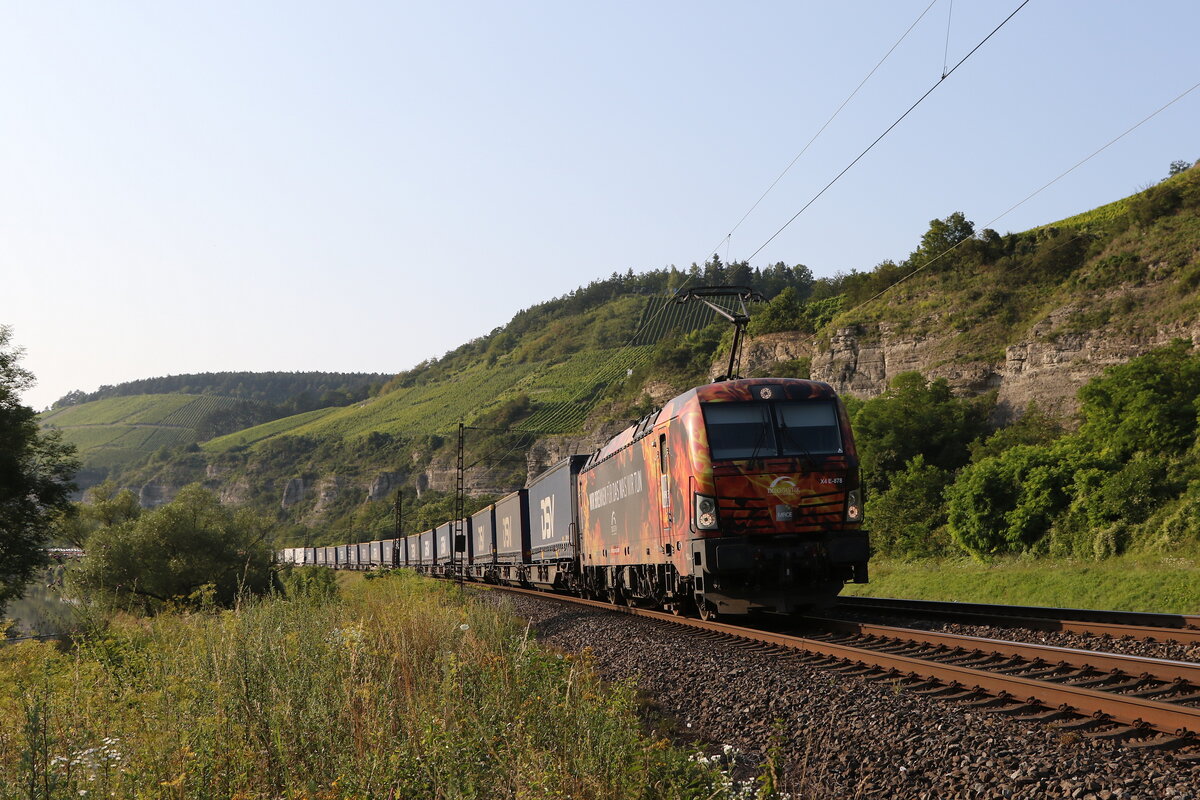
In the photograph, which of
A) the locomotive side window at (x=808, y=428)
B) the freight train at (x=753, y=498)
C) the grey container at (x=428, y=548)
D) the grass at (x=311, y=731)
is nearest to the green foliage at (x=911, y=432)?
the grey container at (x=428, y=548)

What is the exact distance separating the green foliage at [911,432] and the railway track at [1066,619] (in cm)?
2461

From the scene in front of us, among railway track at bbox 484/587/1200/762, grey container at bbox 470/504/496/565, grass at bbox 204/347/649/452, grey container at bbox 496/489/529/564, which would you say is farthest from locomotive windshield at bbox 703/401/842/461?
grass at bbox 204/347/649/452

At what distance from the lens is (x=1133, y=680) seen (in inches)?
304

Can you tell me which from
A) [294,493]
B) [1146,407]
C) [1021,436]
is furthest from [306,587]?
[294,493]

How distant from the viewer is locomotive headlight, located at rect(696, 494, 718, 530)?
42.4 feet

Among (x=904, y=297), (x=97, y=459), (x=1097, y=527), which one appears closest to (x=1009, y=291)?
(x=904, y=297)

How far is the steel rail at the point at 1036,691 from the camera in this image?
6.02 meters

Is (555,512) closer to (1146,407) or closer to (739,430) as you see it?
(739,430)

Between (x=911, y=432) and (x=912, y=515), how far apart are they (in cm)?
903

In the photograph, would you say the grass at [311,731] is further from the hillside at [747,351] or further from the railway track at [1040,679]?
the hillside at [747,351]

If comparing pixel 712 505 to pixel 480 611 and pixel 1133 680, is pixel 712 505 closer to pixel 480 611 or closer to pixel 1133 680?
pixel 480 611

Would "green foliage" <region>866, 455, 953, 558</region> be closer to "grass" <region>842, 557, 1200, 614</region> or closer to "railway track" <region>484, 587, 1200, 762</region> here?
"grass" <region>842, 557, 1200, 614</region>

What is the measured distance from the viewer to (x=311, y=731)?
557 cm

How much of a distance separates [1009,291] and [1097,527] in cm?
3157
